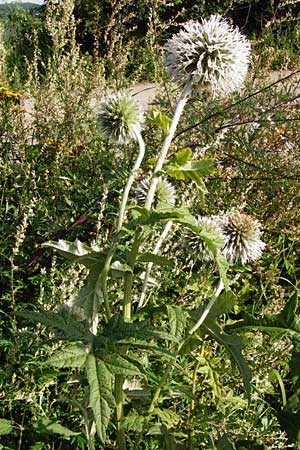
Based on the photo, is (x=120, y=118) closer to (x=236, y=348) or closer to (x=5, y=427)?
(x=236, y=348)

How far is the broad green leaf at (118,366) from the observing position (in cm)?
141

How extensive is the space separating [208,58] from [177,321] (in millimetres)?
709

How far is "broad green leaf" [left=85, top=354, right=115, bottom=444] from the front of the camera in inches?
54.0

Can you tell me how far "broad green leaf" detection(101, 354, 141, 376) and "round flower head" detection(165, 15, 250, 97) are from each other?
77 cm

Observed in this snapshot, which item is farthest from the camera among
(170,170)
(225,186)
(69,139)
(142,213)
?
(69,139)

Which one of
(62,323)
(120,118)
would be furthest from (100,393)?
(120,118)

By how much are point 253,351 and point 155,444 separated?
17.2 inches

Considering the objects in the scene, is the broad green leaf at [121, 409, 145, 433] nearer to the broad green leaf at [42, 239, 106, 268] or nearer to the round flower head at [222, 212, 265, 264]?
the broad green leaf at [42, 239, 106, 268]

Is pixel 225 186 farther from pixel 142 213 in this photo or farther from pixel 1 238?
pixel 142 213

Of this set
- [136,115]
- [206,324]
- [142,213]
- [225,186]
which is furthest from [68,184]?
[142,213]

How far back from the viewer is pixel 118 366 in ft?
4.66

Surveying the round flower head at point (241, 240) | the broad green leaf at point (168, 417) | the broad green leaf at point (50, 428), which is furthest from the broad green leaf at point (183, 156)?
the broad green leaf at point (50, 428)

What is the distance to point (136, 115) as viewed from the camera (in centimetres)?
189

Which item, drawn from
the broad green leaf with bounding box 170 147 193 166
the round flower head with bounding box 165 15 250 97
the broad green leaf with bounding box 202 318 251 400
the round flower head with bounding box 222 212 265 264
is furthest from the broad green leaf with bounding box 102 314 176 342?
the round flower head with bounding box 165 15 250 97
